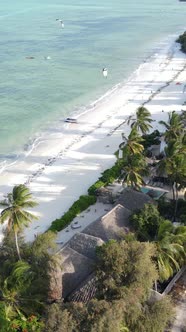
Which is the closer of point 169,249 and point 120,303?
point 120,303

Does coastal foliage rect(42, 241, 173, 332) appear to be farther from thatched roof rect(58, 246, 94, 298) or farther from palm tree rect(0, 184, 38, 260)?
palm tree rect(0, 184, 38, 260)

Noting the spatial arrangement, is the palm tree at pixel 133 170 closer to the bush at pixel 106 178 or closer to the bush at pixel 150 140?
the bush at pixel 106 178

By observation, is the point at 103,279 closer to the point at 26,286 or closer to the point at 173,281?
the point at 26,286

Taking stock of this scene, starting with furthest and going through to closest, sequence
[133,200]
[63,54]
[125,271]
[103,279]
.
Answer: [63,54]
[133,200]
[103,279]
[125,271]

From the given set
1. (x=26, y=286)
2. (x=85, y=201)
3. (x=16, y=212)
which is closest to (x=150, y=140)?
(x=85, y=201)

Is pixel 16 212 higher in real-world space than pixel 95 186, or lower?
higher

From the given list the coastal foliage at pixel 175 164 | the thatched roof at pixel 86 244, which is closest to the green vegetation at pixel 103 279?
the thatched roof at pixel 86 244
